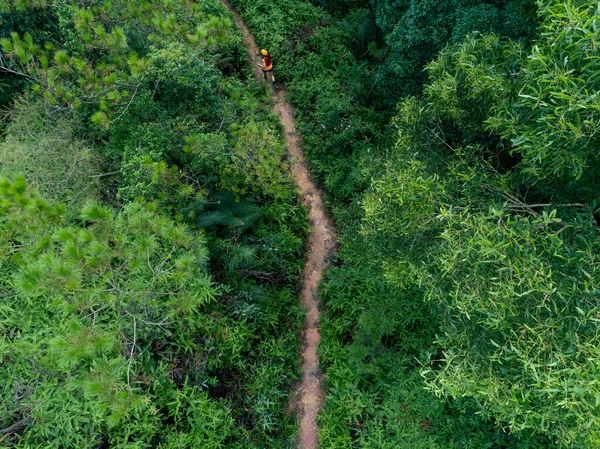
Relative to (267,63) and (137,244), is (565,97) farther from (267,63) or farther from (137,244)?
(267,63)

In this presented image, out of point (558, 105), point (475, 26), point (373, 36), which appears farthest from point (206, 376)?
point (373, 36)

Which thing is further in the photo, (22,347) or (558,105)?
(22,347)

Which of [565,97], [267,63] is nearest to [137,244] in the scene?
[565,97]

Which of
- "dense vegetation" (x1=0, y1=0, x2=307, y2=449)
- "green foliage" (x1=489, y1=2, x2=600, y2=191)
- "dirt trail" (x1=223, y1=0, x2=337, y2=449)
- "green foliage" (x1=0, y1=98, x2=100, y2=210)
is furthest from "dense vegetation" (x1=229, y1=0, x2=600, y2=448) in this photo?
"green foliage" (x1=0, y1=98, x2=100, y2=210)

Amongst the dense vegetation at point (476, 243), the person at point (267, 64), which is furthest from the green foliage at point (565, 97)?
the person at point (267, 64)

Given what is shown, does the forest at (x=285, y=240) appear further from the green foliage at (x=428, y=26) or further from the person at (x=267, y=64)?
the person at (x=267, y=64)

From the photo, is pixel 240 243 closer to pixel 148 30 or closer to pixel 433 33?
pixel 148 30

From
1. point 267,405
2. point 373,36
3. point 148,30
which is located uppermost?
point 148,30
